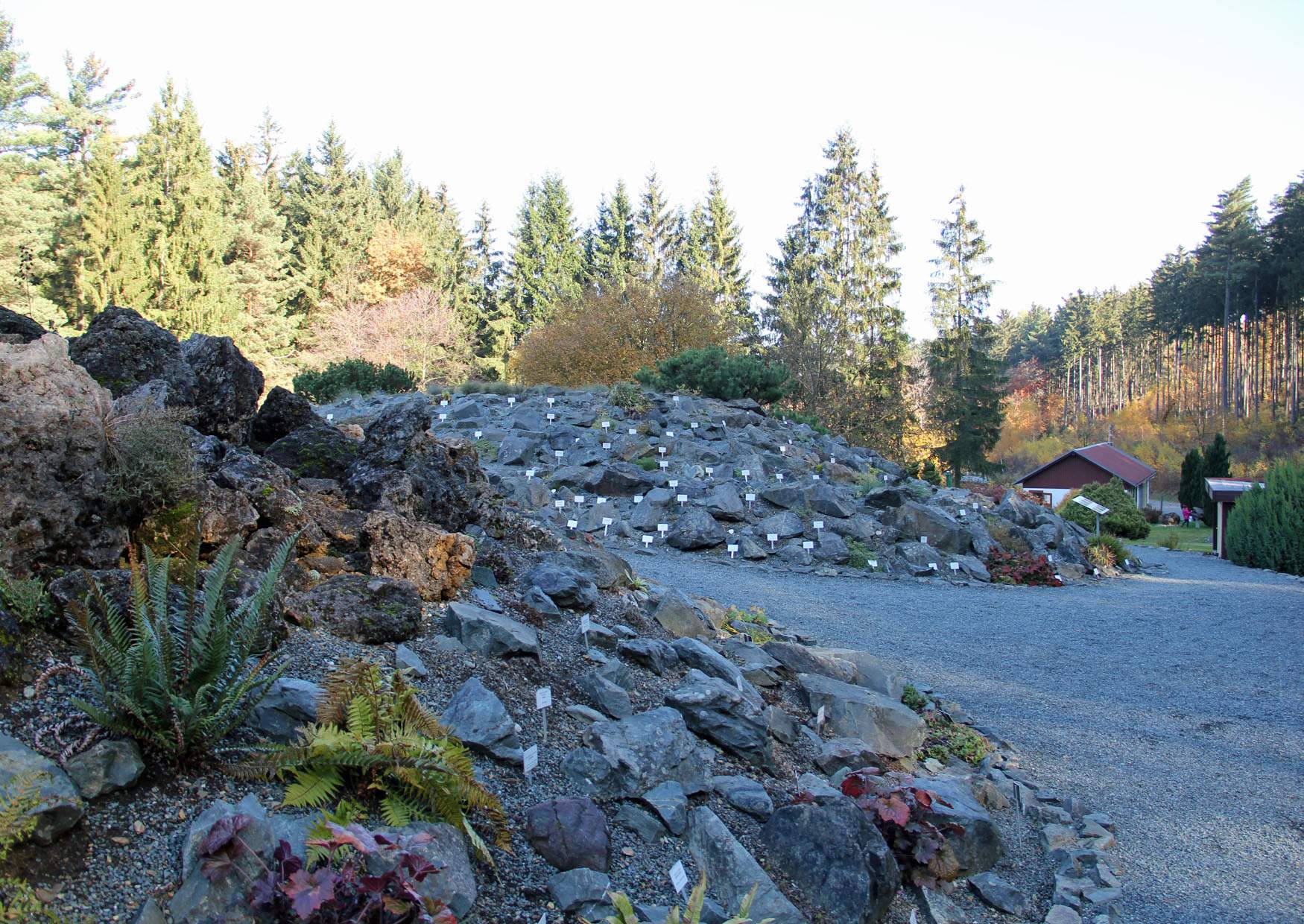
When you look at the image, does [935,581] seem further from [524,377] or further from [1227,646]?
[524,377]

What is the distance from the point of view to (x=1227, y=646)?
10.1m

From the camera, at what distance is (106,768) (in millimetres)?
2662

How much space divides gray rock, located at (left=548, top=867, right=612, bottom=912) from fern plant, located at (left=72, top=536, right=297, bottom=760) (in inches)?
48.7

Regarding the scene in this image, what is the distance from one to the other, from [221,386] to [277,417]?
643 mm

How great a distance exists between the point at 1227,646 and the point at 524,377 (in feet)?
69.2

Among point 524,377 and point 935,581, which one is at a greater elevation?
point 524,377

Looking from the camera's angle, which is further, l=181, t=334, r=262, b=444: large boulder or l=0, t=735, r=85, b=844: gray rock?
l=181, t=334, r=262, b=444: large boulder

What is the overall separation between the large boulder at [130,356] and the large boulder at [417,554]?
1639 millimetres

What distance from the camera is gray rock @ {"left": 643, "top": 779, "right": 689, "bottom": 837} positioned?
3661mm

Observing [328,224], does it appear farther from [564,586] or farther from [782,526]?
[564,586]

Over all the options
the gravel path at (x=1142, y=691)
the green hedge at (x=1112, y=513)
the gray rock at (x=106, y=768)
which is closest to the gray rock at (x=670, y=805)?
the gray rock at (x=106, y=768)

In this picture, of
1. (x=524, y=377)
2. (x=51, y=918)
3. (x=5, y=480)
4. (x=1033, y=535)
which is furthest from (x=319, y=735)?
(x=524, y=377)

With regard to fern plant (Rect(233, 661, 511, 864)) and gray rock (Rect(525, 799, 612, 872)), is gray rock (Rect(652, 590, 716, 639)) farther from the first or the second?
fern plant (Rect(233, 661, 511, 864))

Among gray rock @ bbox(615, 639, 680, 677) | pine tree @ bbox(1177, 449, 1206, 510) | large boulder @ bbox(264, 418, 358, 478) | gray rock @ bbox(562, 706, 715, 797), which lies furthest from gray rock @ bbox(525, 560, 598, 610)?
pine tree @ bbox(1177, 449, 1206, 510)
